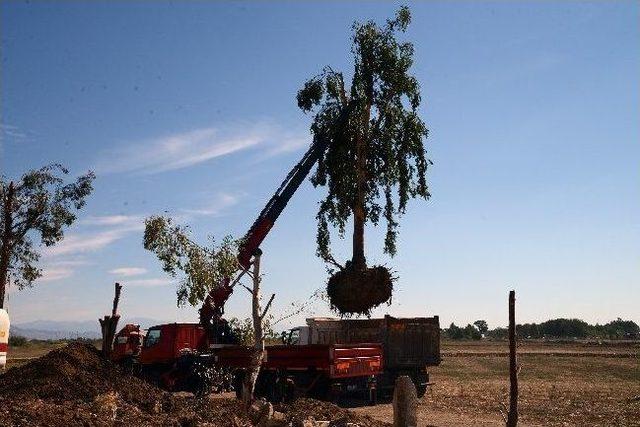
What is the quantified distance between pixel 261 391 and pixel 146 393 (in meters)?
6.32

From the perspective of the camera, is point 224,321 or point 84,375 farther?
point 224,321

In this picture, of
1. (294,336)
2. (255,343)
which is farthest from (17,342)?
(255,343)

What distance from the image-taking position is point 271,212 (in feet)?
87.2

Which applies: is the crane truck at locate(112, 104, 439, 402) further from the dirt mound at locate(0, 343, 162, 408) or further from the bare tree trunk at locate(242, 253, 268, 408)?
the dirt mound at locate(0, 343, 162, 408)

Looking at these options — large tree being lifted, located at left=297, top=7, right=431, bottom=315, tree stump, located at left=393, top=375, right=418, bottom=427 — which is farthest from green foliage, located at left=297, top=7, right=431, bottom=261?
tree stump, located at left=393, top=375, right=418, bottom=427

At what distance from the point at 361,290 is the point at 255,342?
33.9ft

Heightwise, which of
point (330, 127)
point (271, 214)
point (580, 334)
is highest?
point (330, 127)

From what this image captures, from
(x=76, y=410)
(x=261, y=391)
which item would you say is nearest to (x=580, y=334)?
(x=261, y=391)

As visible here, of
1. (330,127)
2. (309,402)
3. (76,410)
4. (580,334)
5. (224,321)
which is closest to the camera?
(76,410)

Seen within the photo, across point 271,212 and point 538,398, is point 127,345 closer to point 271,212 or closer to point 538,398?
point 271,212

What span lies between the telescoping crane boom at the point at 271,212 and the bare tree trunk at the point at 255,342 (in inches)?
387

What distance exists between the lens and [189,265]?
594 inches

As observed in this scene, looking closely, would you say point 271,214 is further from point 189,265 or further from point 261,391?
point 189,265

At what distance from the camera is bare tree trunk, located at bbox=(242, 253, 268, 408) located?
1471cm
